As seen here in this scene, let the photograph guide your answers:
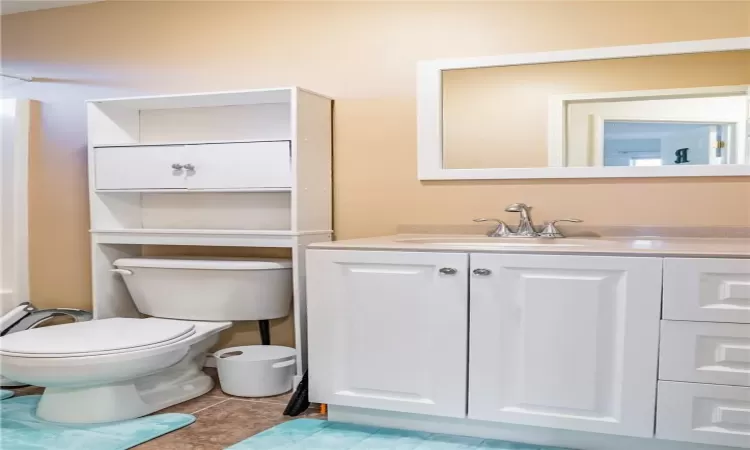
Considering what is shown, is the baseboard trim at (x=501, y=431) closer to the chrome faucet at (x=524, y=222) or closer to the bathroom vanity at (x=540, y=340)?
the bathroom vanity at (x=540, y=340)

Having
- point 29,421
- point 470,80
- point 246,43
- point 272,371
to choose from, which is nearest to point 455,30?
point 470,80

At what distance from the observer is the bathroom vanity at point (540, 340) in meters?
1.75

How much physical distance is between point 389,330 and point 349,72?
1177 millimetres

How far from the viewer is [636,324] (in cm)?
180

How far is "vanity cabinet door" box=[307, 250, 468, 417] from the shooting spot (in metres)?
1.99

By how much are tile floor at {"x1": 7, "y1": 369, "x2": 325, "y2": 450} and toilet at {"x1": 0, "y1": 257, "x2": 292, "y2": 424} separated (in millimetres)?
117

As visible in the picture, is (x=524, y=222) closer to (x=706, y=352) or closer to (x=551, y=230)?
(x=551, y=230)

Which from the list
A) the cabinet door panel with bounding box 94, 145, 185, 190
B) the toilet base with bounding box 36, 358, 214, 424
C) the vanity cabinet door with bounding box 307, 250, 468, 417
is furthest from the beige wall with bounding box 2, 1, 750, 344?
the toilet base with bounding box 36, 358, 214, 424

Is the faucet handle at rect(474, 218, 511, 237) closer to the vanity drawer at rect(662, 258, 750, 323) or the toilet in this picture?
the vanity drawer at rect(662, 258, 750, 323)

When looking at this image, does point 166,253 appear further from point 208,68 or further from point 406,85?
point 406,85

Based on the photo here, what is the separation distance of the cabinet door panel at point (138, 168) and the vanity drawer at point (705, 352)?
1932 mm

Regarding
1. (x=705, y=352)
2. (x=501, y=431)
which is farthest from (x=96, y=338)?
(x=705, y=352)

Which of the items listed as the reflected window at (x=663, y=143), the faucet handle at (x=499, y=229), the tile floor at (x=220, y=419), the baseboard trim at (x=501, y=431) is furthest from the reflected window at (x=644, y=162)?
the tile floor at (x=220, y=419)

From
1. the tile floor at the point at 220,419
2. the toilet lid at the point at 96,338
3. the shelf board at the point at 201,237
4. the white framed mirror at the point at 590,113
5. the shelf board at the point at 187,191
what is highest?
the white framed mirror at the point at 590,113
